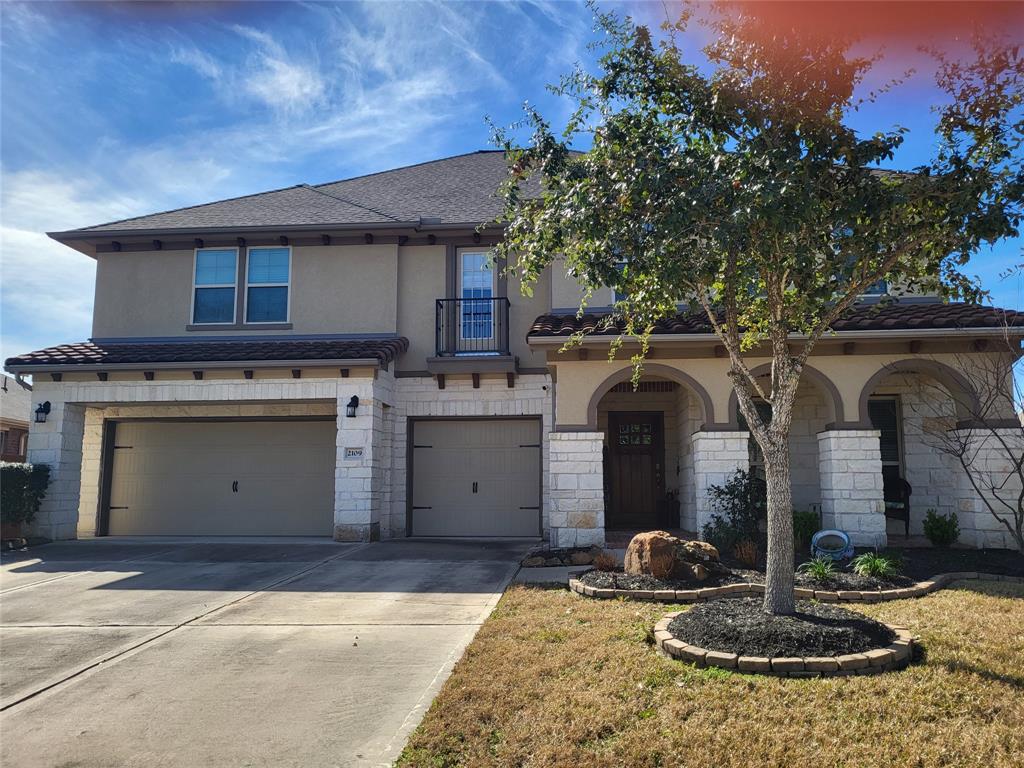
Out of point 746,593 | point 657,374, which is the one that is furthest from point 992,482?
point 746,593

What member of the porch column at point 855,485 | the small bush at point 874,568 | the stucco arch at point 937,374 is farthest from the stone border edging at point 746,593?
the stucco arch at point 937,374

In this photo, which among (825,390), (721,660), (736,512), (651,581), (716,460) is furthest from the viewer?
(825,390)

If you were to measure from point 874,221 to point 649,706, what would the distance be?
4.08m

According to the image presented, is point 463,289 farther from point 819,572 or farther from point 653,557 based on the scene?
point 819,572

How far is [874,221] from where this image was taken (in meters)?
5.86

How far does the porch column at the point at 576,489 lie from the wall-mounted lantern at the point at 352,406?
11.8 ft

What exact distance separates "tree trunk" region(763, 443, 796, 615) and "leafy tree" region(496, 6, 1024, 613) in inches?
0.5

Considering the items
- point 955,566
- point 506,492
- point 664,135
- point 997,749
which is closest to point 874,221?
point 664,135

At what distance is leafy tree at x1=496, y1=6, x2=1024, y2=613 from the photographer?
18.6ft

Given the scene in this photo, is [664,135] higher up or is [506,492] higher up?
[664,135]

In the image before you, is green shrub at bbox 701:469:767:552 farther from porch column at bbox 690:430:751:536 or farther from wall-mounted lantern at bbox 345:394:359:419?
wall-mounted lantern at bbox 345:394:359:419

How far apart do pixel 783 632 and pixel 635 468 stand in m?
9.72

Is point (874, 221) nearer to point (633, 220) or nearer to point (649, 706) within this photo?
point (633, 220)

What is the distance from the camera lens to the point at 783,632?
5348 millimetres
